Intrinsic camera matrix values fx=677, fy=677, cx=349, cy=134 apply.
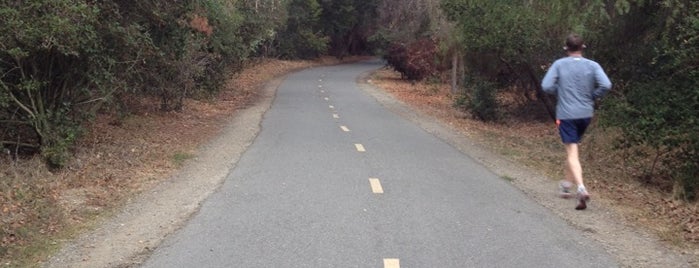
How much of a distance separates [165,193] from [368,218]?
2.96 m

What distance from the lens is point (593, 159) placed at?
43.6 feet

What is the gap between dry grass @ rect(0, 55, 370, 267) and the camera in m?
6.64

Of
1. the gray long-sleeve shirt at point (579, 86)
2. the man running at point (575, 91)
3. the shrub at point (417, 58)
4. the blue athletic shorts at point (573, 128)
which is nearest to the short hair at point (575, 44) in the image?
the man running at point (575, 91)

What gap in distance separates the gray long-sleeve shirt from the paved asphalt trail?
48.8 inches

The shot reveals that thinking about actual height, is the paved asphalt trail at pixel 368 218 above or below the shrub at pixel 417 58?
above

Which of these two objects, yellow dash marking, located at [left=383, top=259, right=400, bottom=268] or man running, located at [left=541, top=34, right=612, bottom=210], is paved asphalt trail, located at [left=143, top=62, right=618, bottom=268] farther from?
man running, located at [left=541, top=34, right=612, bottom=210]

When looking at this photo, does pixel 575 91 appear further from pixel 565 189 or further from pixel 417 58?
pixel 417 58

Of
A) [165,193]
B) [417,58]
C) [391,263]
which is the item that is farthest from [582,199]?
[417,58]

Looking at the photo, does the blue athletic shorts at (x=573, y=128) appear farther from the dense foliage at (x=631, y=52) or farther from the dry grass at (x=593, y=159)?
the dense foliage at (x=631, y=52)

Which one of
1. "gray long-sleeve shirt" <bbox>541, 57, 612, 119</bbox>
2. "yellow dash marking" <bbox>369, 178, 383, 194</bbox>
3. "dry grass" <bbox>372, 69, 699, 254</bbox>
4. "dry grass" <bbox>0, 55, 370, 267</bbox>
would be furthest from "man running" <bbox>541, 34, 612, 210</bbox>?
"dry grass" <bbox>0, 55, 370, 267</bbox>

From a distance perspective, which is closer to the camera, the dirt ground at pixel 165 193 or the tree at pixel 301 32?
the dirt ground at pixel 165 193

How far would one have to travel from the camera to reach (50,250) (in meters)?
6.20

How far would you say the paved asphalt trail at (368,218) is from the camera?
5961mm

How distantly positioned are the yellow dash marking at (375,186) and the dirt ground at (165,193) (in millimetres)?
2018
